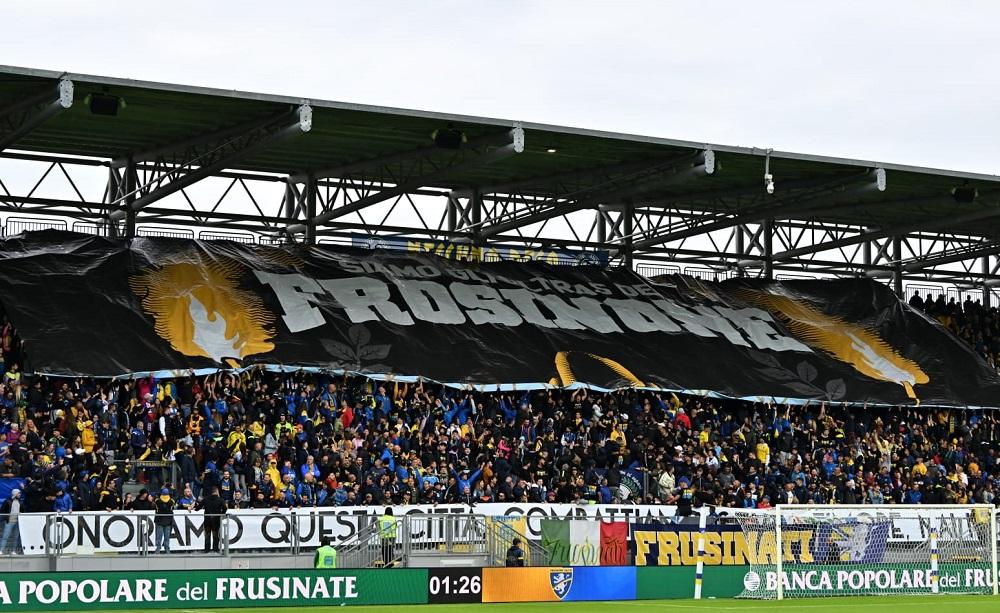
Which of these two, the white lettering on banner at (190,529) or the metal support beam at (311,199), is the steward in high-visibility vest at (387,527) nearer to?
the white lettering on banner at (190,529)

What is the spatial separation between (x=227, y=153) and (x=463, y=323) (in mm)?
7168

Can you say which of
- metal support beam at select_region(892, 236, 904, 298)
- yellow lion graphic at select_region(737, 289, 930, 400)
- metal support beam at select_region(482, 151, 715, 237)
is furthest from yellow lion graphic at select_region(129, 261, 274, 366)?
metal support beam at select_region(892, 236, 904, 298)

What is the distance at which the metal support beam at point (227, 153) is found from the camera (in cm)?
3241

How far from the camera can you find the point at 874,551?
2805 cm

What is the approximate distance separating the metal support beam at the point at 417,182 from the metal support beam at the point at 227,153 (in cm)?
364

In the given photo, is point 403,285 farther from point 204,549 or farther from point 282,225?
point 204,549

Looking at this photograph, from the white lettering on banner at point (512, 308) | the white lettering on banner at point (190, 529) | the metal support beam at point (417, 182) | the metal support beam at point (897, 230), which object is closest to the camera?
the white lettering on banner at point (190, 529)

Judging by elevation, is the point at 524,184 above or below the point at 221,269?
above

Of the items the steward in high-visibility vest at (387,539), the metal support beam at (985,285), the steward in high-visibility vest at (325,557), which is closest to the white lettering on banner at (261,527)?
the steward in high-visibility vest at (387,539)

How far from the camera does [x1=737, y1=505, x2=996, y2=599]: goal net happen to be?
27594 mm

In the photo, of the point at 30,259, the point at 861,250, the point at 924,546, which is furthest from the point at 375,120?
the point at 861,250

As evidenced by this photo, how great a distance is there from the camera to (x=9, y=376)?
31.5 m

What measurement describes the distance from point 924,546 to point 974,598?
5.22 feet

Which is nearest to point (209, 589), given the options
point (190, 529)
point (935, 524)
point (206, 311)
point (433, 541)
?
point (190, 529)
